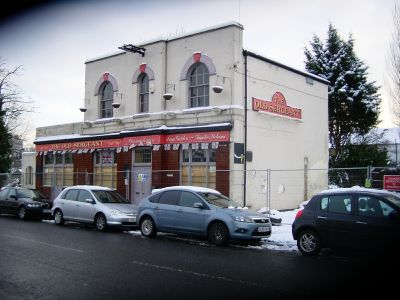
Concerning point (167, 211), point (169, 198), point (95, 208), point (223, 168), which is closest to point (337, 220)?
point (167, 211)

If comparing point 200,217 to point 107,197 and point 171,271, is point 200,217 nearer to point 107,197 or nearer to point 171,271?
point 171,271

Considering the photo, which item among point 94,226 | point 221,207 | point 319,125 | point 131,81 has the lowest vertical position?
point 94,226

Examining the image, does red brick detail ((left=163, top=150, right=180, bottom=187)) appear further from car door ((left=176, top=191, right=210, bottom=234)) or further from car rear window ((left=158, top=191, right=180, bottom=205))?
car door ((left=176, top=191, right=210, bottom=234))

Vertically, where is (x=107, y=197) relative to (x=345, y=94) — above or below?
below

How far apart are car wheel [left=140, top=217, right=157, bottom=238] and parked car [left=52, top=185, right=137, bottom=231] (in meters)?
1.28

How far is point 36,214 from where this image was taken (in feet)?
65.6

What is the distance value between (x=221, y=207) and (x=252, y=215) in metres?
0.93

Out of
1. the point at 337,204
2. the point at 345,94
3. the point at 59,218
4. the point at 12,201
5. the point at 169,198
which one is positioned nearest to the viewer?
the point at 337,204

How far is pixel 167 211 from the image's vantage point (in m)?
14.3

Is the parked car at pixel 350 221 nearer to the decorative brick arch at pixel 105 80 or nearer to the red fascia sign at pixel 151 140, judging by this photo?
the red fascia sign at pixel 151 140

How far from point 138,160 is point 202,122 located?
14.9 feet

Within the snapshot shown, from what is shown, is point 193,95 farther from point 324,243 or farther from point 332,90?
point 332,90

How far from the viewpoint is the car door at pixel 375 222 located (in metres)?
10.0

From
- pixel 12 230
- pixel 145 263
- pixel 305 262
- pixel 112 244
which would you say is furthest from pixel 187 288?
pixel 12 230
